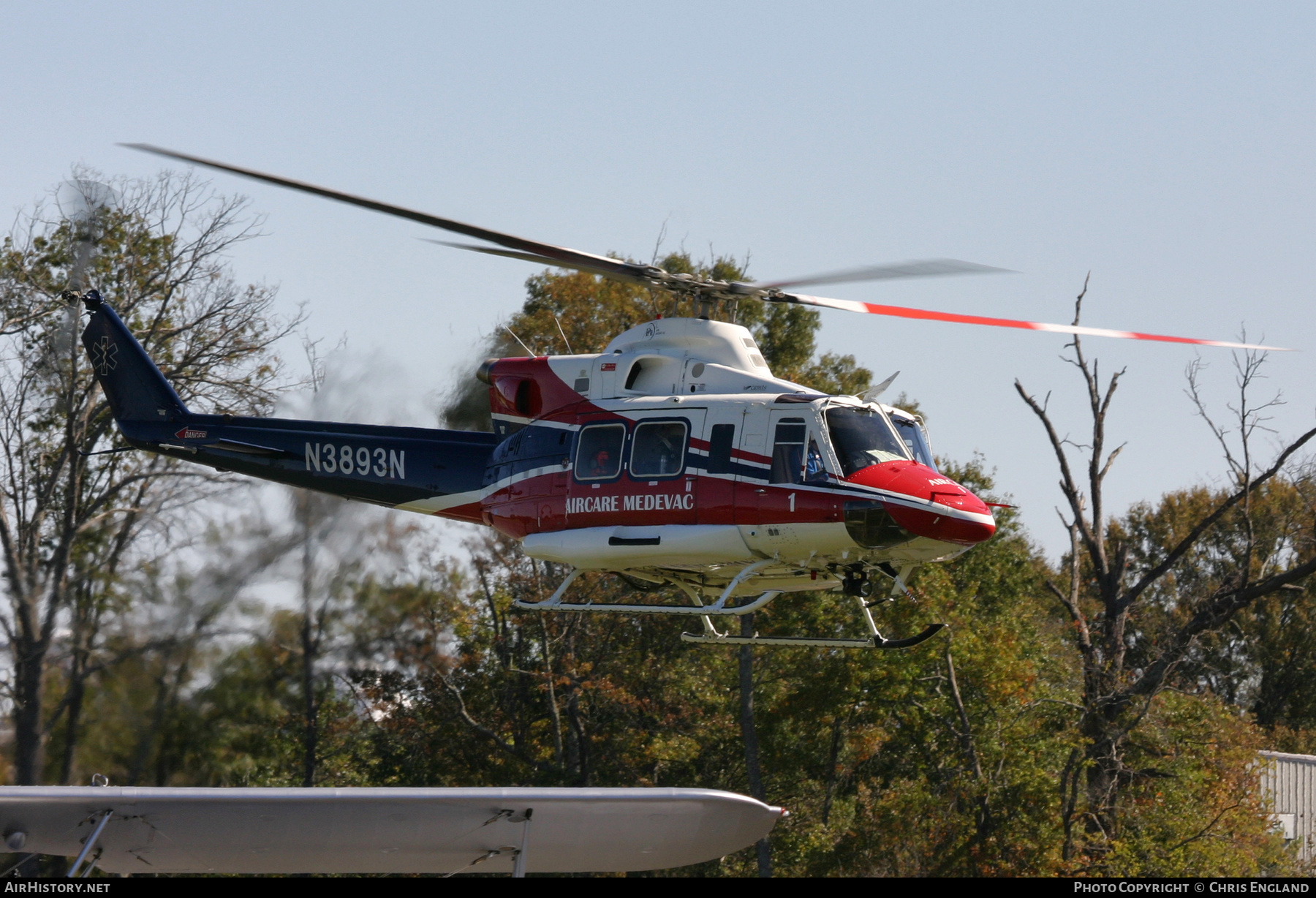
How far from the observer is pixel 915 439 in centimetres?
1241

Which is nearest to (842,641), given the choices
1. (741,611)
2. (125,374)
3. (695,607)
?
(741,611)

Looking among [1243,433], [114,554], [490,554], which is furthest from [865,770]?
[114,554]

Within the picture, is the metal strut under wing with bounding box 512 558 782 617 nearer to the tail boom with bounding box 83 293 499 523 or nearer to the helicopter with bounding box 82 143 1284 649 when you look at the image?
the helicopter with bounding box 82 143 1284 649

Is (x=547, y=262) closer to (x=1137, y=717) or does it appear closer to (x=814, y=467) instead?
(x=814, y=467)

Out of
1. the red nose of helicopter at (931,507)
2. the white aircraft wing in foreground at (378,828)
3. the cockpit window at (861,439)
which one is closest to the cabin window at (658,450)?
the cockpit window at (861,439)

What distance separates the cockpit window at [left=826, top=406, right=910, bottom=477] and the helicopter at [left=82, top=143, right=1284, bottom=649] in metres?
0.01

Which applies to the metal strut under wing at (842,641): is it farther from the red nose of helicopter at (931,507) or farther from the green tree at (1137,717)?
the green tree at (1137,717)

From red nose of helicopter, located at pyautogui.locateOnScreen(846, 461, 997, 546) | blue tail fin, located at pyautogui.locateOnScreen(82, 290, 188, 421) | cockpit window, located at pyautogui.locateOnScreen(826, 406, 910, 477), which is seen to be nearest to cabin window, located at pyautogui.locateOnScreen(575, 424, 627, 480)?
cockpit window, located at pyautogui.locateOnScreen(826, 406, 910, 477)

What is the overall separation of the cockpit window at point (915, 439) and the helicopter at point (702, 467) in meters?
0.02

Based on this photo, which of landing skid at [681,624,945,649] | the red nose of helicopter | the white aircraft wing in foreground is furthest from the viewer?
landing skid at [681,624,945,649]

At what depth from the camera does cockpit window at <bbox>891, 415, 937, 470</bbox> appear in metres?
12.3

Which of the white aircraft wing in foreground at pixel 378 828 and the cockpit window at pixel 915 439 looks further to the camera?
the cockpit window at pixel 915 439

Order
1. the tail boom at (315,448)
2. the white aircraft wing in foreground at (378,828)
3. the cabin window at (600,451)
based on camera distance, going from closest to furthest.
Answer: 1. the white aircraft wing in foreground at (378,828)
2. the cabin window at (600,451)
3. the tail boom at (315,448)

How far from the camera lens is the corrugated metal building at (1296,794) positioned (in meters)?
31.0
